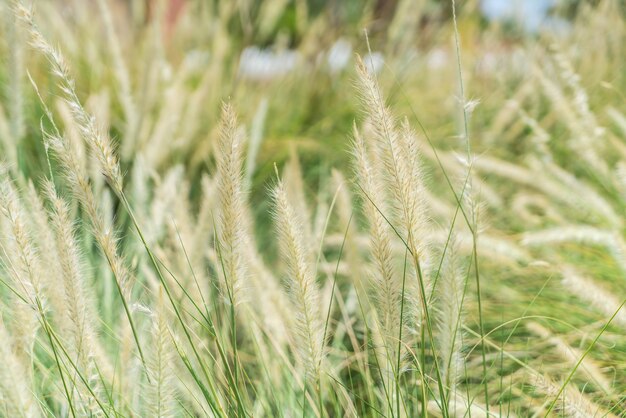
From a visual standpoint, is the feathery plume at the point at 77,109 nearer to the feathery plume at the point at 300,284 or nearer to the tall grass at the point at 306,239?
the tall grass at the point at 306,239

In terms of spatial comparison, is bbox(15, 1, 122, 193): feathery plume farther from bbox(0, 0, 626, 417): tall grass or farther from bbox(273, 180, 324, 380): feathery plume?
bbox(273, 180, 324, 380): feathery plume

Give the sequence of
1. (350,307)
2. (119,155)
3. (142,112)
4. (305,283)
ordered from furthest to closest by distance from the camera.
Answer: (119,155) < (142,112) < (350,307) < (305,283)

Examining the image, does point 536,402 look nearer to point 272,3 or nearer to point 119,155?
point 119,155

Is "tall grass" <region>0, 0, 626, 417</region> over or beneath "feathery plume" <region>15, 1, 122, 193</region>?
beneath

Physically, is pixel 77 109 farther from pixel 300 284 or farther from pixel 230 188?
pixel 300 284

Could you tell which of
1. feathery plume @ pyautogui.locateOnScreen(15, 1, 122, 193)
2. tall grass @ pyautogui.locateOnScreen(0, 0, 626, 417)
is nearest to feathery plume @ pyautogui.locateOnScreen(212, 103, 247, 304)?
tall grass @ pyautogui.locateOnScreen(0, 0, 626, 417)

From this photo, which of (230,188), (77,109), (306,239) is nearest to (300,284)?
(230,188)

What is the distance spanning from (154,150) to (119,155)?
1.51 feet

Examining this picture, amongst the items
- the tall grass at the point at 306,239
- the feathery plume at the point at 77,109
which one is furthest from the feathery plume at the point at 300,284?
the feathery plume at the point at 77,109

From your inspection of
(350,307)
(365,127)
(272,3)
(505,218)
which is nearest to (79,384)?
(365,127)

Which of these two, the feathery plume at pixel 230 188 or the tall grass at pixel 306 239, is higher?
the feathery plume at pixel 230 188

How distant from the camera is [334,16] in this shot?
12.1 feet

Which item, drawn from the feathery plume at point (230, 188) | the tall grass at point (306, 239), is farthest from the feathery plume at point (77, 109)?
the feathery plume at point (230, 188)

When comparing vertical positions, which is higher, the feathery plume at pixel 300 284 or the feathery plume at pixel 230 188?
the feathery plume at pixel 230 188
